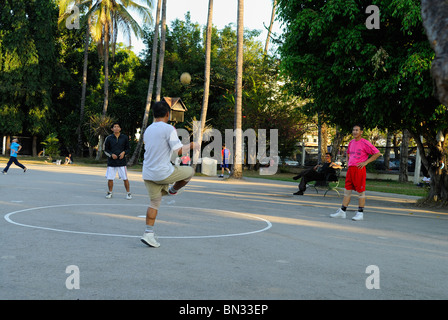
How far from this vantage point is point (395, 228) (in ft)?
30.2

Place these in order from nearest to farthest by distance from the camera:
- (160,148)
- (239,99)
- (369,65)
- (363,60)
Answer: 1. (160,148)
2. (369,65)
3. (363,60)
4. (239,99)

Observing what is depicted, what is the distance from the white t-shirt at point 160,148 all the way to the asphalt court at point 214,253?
3.51 feet

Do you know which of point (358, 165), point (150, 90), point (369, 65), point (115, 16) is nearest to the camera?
point (358, 165)

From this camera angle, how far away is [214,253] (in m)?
6.14

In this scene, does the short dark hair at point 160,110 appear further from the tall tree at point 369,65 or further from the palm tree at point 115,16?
the palm tree at point 115,16

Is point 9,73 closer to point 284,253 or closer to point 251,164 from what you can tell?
point 251,164

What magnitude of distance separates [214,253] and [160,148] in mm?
1689

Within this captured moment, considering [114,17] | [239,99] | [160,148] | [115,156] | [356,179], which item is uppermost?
[114,17]

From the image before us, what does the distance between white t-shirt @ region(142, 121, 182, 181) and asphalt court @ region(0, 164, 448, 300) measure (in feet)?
3.51

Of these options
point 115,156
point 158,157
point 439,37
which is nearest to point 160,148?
point 158,157

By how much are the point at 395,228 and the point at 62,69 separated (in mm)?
42280

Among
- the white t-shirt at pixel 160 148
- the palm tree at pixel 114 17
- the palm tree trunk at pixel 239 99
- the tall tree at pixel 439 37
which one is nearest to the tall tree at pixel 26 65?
the palm tree at pixel 114 17

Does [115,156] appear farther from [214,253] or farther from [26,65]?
[26,65]
